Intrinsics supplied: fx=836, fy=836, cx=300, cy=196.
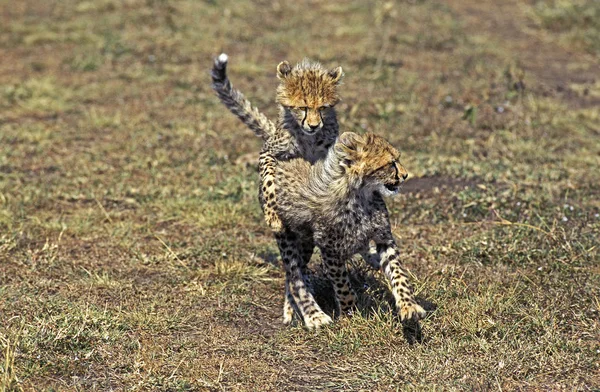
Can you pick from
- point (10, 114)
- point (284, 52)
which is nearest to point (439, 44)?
point (284, 52)

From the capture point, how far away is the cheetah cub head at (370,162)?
4.65 meters

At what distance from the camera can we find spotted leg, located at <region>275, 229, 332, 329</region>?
5016 mm

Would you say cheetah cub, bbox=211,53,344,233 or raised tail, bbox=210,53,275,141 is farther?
raised tail, bbox=210,53,275,141

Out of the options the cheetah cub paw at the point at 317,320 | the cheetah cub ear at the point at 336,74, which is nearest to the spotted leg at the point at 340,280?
the cheetah cub paw at the point at 317,320

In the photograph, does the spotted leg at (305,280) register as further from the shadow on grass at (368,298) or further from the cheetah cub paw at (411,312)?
the cheetah cub paw at (411,312)

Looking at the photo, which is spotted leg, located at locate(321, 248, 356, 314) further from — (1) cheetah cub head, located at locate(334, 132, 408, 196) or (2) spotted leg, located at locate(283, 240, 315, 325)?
(1) cheetah cub head, located at locate(334, 132, 408, 196)

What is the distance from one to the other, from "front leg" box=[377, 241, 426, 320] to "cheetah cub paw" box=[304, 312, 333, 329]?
454 mm

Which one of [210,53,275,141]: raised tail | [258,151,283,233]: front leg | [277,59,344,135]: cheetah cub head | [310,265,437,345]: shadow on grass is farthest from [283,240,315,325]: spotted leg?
[210,53,275,141]: raised tail

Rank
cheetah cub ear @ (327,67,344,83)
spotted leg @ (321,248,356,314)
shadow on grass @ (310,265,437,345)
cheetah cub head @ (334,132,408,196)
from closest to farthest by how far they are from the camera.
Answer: cheetah cub head @ (334,132,408,196) < shadow on grass @ (310,265,437,345) < spotted leg @ (321,248,356,314) < cheetah cub ear @ (327,67,344,83)

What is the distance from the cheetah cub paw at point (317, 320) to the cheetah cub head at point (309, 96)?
112 centimetres

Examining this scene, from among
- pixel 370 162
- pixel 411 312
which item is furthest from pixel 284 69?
pixel 411 312

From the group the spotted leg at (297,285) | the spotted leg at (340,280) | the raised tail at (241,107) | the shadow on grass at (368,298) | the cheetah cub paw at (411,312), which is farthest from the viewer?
the raised tail at (241,107)

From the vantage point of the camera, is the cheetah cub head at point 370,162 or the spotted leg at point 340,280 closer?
the cheetah cub head at point 370,162

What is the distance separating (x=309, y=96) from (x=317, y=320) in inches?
54.6
